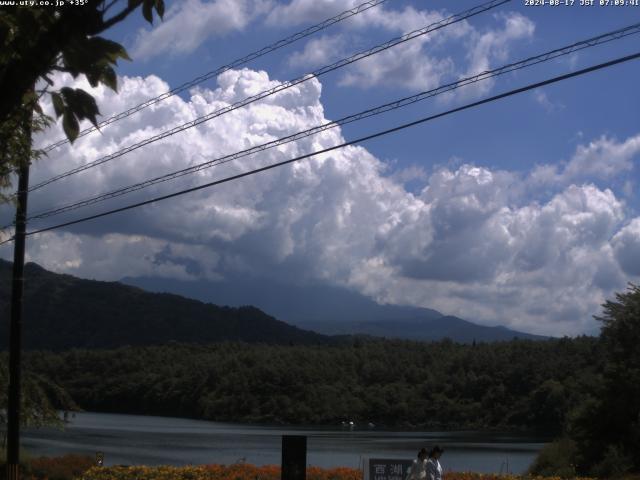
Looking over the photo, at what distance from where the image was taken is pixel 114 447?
50031mm

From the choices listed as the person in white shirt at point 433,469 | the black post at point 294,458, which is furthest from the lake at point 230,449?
the black post at point 294,458

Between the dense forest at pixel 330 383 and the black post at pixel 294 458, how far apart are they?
2623 inches

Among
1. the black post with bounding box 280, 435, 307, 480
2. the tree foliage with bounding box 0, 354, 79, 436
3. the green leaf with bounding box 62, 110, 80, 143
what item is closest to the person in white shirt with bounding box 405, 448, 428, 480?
the black post with bounding box 280, 435, 307, 480

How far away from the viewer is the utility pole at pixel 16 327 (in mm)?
18875

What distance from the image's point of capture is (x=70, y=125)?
465 cm

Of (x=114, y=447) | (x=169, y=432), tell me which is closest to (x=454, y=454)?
(x=114, y=447)

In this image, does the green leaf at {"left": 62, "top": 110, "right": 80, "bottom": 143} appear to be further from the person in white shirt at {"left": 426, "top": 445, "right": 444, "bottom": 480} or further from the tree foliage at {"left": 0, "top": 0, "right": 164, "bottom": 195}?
the person in white shirt at {"left": 426, "top": 445, "right": 444, "bottom": 480}

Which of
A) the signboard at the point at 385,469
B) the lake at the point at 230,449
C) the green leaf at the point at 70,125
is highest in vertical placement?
the green leaf at the point at 70,125

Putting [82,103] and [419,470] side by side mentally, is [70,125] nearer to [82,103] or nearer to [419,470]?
[82,103]

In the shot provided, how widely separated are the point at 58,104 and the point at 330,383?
99558mm

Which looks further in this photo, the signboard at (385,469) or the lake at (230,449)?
the lake at (230,449)

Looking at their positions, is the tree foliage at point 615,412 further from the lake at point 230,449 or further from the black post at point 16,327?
the black post at point 16,327

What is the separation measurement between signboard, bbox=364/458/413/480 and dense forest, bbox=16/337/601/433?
65.4 metres

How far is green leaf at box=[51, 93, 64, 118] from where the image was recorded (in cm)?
466
